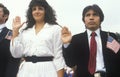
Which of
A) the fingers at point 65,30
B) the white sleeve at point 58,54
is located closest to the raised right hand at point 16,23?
the white sleeve at point 58,54

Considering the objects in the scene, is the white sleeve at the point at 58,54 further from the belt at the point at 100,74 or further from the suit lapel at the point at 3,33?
the suit lapel at the point at 3,33

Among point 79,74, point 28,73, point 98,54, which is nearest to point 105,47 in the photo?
point 98,54

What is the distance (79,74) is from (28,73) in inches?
32.6

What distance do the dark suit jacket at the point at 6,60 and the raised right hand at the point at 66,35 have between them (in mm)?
1691

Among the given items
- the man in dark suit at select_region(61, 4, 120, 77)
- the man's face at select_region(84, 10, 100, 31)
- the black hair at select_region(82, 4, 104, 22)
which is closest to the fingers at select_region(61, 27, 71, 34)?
the man in dark suit at select_region(61, 4, 120, 77)

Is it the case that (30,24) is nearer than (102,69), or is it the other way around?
(102,69)

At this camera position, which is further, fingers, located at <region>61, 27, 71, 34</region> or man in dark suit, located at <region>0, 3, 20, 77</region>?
man in dark suit, located at <region>0, 3, 20, 77</region>

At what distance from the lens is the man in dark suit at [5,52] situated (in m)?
7.73

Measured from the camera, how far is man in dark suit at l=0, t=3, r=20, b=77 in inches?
304

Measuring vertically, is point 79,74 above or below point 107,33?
below

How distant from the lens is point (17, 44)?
6668 millimetres

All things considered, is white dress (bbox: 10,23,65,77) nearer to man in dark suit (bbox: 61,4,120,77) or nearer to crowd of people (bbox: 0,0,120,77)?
crowd of people (bbox: 0,0,120,77)

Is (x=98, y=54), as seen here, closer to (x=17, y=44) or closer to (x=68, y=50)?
(x=68, y=50)

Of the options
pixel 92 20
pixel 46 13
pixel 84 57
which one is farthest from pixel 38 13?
pixel 84 57
